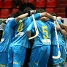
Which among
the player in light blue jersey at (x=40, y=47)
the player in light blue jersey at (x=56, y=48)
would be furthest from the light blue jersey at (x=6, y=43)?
the player in light blue jersey at (x=56, y=48)

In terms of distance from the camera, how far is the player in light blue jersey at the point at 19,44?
11.1 ft

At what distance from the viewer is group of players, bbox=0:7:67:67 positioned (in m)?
3.39

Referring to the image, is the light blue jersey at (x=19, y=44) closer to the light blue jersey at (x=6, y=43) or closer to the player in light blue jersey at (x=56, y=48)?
the light blue jersey at (x=6, y=43)

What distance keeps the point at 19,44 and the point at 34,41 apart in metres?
0.21

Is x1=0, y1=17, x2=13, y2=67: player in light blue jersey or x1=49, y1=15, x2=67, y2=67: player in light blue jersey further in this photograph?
x1=0, y1=17, x2=13, y2=67: player in light blue jersey

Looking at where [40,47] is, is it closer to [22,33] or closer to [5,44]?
[22,33]

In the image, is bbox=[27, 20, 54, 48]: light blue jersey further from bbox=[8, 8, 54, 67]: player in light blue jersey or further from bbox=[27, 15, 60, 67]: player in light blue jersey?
bbox=[8, 8, 54, 67]: player in light blue jersey

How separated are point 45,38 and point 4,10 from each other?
463 cm

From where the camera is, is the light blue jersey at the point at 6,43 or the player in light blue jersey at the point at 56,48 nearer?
the player in light blue jersey at the point at 56,48

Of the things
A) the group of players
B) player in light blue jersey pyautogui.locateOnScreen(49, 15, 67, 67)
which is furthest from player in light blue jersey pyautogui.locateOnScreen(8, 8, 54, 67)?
player in light blue jersey pyautogui.locateOnScreen(49, 15, 67, 67)

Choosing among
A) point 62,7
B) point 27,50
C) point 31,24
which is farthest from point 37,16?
point 62,7

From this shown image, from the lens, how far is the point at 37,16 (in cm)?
357

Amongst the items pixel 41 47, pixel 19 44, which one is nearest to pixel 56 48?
pixel 41 47

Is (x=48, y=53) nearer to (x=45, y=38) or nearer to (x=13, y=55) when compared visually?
(x=45, y=38)
